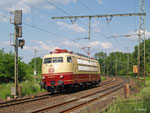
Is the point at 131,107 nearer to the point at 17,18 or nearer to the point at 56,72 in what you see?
the point at 56,72

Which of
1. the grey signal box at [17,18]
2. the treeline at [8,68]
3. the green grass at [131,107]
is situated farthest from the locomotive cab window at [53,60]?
the treeline at [8,68]

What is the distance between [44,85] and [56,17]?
7268mm

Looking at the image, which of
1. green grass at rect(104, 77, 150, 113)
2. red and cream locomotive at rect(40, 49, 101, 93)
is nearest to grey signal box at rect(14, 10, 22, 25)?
red and cream locomotive at rect(40, 49, 101, 93)

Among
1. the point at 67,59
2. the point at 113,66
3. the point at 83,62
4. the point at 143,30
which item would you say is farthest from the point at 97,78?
the point at 113,66

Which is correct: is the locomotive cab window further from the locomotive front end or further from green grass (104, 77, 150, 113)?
green grass (104, 77, 150, 113)

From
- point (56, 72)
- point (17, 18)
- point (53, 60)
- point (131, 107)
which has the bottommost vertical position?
point (131, 107)

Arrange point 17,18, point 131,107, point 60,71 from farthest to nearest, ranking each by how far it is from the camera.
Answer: point 60,71 < point 17,18 < point 131,107

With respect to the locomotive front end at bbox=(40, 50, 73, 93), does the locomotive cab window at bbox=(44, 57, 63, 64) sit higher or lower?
higher

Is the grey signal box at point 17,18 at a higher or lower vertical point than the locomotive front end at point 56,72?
higher

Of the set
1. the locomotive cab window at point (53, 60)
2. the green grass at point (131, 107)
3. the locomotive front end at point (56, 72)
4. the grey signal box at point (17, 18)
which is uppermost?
the grey signal box at point (17, 18)

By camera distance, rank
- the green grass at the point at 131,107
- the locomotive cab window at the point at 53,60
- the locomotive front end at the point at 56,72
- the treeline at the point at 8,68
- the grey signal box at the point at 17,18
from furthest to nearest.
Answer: the treeline at the point at 8,68 < the locomotive cab window at the point at 53,60 < the locomotive front end at the point at 56,72 < the grey signal box at the point at 17,18 < the green grass at the point at 131,107

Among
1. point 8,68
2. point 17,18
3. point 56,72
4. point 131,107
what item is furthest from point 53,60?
point 8,68

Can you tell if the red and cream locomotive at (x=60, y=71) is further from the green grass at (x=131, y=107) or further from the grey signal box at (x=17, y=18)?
the green grass at (x=131, y=107)

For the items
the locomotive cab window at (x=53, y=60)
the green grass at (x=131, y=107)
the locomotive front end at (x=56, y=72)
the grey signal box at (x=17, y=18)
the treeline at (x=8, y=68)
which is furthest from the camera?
the treeline at (x=8, y=68)
